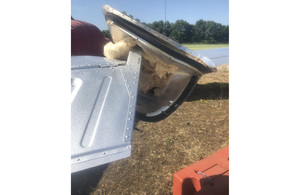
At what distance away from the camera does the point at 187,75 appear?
189cm

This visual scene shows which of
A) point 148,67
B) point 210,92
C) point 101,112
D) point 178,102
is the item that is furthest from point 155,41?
point 210,92

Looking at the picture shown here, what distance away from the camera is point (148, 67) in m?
2.07

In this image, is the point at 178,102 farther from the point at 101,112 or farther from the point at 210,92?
the point at 210,92

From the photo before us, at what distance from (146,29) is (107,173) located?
2.04 meters

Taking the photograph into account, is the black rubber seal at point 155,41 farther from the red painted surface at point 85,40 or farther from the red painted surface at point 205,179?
the red painted surface at point 85,40

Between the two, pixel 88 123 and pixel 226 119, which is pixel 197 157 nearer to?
pixel 226 119

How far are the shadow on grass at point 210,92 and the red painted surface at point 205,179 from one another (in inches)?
133

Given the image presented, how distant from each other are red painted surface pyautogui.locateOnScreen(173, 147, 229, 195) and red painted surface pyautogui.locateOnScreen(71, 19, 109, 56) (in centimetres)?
233

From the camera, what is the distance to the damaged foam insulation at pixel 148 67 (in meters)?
1.71

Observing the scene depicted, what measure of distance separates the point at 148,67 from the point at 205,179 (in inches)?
50.8

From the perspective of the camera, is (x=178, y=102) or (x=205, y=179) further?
(x=178, y=102)

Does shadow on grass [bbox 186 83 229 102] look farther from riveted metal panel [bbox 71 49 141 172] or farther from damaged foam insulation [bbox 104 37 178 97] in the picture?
riveted metal panel [bbox 71 49 141 172]
